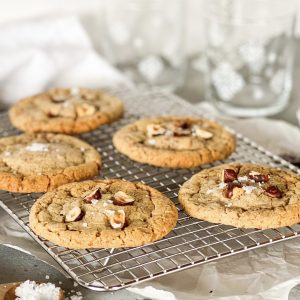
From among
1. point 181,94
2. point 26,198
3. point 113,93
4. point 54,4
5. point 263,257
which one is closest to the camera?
point 263,257

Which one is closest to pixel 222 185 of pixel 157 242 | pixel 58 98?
pixel 157 242

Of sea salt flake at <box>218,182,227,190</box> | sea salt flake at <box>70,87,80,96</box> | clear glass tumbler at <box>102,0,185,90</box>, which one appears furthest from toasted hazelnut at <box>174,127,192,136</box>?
clear glass tumbler at <box>102,0,185,90</box>

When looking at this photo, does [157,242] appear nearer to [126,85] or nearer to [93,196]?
[93,196]

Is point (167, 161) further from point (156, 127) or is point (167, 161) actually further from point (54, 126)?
point (54, 126)

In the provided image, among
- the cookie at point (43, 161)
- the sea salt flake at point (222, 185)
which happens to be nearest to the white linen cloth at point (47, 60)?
the cookie at point (43, 161)

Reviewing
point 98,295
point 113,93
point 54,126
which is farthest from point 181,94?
point 98,295

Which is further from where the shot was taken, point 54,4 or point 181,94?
point 54,4
